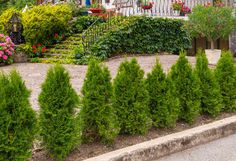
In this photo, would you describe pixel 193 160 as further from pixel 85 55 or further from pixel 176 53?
pixel 176 53

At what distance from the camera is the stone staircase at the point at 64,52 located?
15056 millimetres

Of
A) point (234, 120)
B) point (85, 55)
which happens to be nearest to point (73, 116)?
Result: point (234, 120)


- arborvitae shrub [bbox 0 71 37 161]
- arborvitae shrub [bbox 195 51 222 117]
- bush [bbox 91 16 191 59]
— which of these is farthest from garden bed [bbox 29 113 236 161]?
bush [bbox 91 16 191 59]

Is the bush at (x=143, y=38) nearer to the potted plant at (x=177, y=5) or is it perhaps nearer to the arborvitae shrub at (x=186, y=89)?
the potted plant at (x=177, y=5)

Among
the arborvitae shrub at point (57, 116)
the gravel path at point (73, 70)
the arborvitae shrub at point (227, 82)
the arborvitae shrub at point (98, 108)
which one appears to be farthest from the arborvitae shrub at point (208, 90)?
the gravel path at point (73, 70)

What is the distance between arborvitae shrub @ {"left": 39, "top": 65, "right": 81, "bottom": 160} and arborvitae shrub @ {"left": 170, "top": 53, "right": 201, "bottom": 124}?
1771mm

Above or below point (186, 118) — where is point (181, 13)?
above

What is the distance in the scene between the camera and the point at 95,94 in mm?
4844

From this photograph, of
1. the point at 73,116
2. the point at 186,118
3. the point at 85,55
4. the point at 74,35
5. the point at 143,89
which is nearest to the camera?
the point at 73,116

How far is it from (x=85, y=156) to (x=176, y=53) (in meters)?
13.2

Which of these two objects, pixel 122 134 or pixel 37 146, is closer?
pixel 37 146

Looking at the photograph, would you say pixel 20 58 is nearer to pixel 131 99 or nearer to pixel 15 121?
pixel 131 99

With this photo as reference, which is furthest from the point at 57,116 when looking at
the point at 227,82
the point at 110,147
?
the point at 227,82

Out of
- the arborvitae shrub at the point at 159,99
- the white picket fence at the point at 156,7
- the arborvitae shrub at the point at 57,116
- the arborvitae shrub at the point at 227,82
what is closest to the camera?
the arborvitae shrub at the point at 57,116
